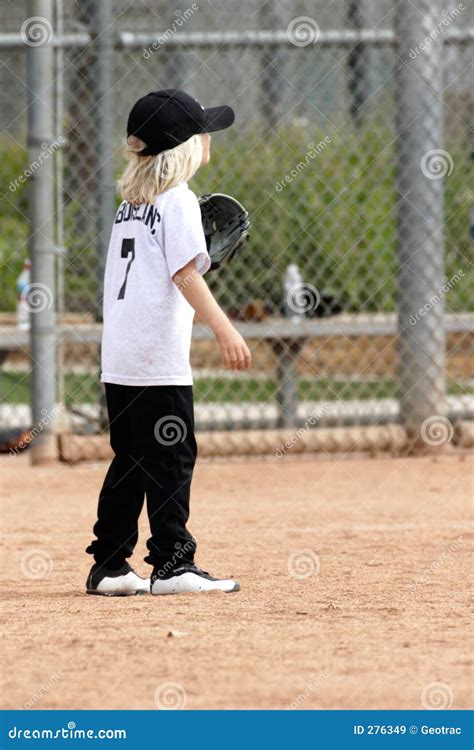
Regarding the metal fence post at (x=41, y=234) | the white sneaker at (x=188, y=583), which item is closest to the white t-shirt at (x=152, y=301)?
the white sneaker at (x=188, y=583)

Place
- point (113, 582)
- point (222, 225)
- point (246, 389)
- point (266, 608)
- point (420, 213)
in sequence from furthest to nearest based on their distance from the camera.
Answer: point (246, 389), point (420, 213), point (222, 225), point (113, 582), point (266, 608)

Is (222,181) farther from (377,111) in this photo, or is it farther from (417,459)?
(417,459)

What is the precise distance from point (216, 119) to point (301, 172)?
3614 millimetres

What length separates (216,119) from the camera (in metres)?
4.15

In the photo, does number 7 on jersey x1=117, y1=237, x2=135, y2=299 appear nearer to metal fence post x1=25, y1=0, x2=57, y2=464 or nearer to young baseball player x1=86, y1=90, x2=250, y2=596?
young baseball player x1=86, y1=90, x2=250, y2=596

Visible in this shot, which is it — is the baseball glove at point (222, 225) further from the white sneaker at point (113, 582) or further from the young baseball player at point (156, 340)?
the white sneaker at point (113, 582)

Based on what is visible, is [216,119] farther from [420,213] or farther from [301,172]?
[301,172]

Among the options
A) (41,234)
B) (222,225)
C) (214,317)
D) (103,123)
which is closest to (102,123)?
(103,123)

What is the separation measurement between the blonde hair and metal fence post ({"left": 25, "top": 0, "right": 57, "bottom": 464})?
9.24ft

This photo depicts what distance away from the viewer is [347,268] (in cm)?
788

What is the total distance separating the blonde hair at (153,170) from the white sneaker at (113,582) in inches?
43.2

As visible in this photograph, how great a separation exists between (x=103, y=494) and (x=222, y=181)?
3.59 m

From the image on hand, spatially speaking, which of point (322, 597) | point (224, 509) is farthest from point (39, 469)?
point (322, 597)

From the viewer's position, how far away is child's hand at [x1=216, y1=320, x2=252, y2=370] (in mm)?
3836
